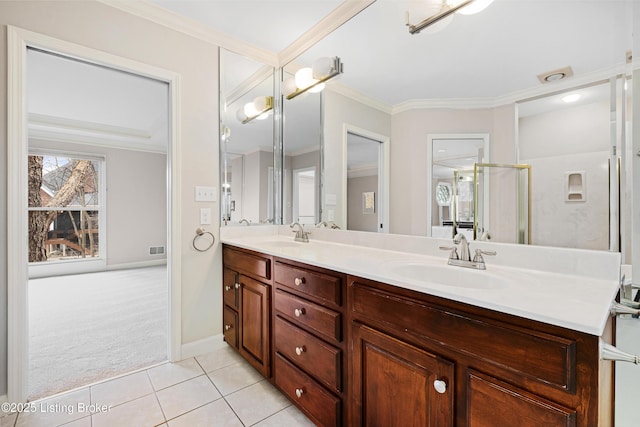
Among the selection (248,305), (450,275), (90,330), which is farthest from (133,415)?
(450,275)

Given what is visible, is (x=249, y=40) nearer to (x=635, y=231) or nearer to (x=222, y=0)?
(x=222, y=0)

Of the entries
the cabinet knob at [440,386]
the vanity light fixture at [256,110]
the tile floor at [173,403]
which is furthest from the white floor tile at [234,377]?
the vanity light fixture at [256,110]

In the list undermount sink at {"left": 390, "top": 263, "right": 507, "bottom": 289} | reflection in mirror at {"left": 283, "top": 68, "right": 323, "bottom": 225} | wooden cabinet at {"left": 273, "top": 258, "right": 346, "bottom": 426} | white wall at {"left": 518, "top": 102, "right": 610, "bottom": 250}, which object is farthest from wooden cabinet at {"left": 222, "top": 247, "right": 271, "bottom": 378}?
white wall at {"left": 518, "top": 102, "right": 610, "bottom": 250}

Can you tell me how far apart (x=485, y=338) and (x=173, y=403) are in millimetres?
1661

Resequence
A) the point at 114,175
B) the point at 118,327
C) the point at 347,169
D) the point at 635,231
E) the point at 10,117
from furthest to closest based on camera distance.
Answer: the point at 114,175 → the point at 118,327 → the point at 347,169 → the point at 10,117 → the point at 635,231

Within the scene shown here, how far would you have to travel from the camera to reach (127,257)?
17.3 feet

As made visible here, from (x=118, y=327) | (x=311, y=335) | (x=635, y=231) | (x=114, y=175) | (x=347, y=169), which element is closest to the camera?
(x=635, y=231)

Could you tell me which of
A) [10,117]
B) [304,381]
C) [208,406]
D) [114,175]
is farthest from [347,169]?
[114,175]

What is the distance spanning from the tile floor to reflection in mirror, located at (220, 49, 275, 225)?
3.63 ft

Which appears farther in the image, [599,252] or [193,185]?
[193,185]

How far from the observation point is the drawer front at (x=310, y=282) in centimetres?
121

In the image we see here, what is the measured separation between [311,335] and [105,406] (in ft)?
4.12

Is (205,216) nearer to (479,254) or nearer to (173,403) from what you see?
(173,403)

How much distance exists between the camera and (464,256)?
4.23ft
